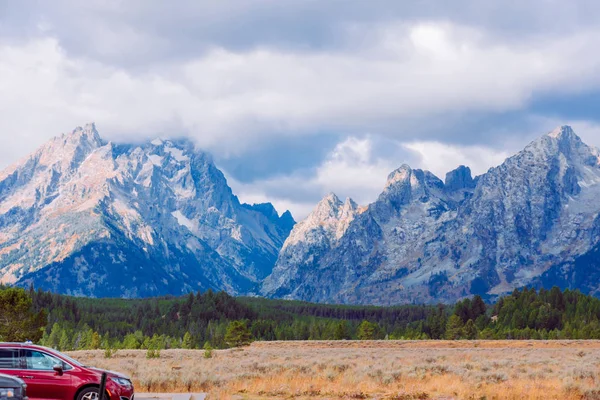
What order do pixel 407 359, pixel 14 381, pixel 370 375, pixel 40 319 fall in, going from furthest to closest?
pixel 40 319
pixel 407 359
pixel 370 375
pixel 14 381

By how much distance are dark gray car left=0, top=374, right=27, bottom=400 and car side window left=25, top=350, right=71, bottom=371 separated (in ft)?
15.1

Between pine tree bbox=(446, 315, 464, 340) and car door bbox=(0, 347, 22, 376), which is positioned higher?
pine tree bbox=(446, 315, 464, 340)

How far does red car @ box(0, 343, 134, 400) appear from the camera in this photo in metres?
25.7

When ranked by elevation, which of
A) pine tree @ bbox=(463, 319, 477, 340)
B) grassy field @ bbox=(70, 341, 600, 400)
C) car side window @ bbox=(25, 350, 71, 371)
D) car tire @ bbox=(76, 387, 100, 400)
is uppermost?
pine tree @ bbox=(463, 319, 477, 340)

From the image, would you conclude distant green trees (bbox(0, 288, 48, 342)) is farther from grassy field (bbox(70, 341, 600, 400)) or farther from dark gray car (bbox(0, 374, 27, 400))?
dark gray car (bbox(0, 374, 27, 400))

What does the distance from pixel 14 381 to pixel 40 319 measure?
→ 7831 cm

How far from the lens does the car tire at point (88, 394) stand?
1020 inches

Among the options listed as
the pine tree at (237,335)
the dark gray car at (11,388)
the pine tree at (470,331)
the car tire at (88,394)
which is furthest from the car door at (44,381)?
the pine tree at (470,331)

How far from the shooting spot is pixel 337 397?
3334 cm

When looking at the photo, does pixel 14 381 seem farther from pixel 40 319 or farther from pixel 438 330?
pixel 438 330

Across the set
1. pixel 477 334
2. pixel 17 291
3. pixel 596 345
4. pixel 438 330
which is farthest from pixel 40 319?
pixel 438 330

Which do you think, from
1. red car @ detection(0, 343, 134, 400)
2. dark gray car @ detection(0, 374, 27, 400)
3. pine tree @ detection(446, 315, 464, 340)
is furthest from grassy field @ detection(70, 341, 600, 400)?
pine tree @ detection(446, 315, 464, 340)

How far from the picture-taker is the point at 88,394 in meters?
26.1

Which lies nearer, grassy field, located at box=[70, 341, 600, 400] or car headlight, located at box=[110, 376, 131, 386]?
car headlight, located at box=[110, 376, 131, 386]
